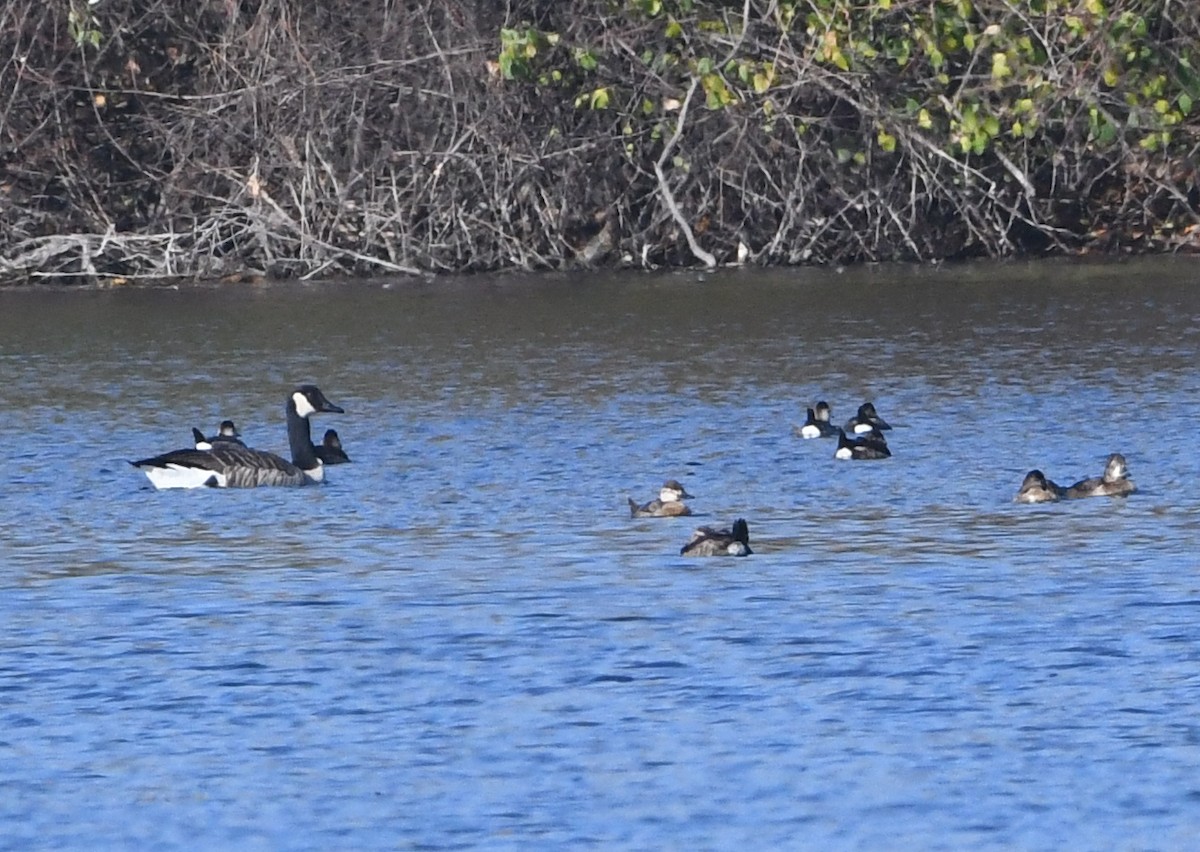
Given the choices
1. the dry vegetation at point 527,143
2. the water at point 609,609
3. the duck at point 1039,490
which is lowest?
the water at point 609,609

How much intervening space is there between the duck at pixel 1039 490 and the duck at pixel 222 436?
16.9 ft

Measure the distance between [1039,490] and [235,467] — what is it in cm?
493

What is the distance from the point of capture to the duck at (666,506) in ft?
49.0

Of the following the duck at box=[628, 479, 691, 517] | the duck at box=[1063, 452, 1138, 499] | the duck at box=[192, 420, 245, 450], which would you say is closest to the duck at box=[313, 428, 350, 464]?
the duck at box=[192, 420, 245, 450]

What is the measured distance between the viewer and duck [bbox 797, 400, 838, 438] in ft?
59.5

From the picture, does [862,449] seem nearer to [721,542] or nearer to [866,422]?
[866,422]

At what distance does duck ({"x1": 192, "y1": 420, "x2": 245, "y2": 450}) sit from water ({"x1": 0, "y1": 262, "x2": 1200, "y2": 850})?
330 mm

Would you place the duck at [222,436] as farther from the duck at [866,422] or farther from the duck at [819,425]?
the duck at [866,422]

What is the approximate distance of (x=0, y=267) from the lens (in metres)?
32.1

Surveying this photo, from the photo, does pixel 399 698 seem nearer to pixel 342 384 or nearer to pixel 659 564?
pixel 659 564

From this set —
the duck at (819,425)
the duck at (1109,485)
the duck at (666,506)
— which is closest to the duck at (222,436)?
the duck at (666,506)

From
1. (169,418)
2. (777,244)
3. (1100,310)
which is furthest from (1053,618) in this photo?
(777,244)

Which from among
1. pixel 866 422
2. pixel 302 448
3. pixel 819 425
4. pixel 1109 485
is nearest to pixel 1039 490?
pixel 1109 485

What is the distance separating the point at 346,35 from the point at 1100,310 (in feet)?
33.5
